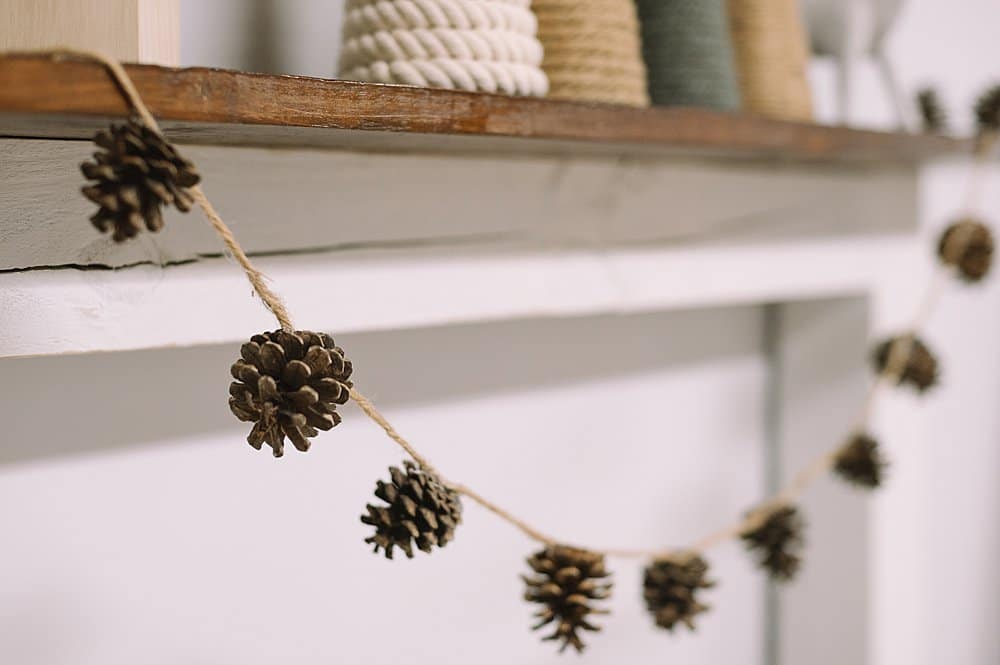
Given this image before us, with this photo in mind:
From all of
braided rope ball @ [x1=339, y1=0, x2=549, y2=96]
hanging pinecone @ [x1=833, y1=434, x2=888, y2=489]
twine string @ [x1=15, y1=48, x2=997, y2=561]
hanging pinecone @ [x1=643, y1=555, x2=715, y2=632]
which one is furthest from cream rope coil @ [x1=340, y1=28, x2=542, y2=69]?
hanging pinecone @ [x1=833, y1=434, x2=888, y2=489]

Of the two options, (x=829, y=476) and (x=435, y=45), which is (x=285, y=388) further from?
(x=829, y=476)

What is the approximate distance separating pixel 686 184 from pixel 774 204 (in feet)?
0.41

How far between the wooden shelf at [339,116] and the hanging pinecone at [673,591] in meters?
0.30

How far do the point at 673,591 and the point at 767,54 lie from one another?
16.5 inches

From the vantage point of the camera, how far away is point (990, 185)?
1.26m

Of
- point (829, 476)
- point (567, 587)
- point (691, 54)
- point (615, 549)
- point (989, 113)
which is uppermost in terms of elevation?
point (989, 113)

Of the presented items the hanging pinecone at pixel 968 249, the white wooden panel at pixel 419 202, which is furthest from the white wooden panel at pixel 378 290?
the hanging pinecone at pixel 968 249

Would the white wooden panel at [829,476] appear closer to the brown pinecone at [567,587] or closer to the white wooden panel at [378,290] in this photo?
the white wooden panel at [378,290]

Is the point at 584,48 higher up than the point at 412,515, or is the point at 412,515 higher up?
the point at 584,48

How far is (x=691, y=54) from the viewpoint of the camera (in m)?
0.66

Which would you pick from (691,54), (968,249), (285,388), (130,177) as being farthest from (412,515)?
(968,249)

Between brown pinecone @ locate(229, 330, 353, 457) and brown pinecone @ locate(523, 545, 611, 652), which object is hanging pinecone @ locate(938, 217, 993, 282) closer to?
brown pinecone @ locate(523, 545, 611, 652)

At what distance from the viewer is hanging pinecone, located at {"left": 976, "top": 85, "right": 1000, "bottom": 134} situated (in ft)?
2.93

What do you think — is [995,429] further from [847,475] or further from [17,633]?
[17,633]
